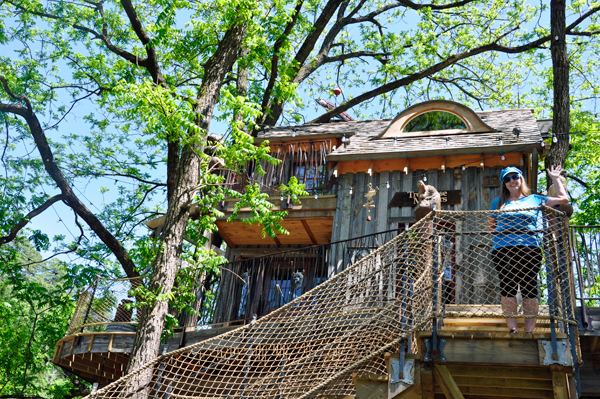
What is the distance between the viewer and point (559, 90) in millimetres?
8984

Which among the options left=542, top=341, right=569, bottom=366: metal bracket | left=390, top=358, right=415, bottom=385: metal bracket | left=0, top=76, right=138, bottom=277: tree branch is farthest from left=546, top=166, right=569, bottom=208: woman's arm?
left=0, top=76, right=138, bottom=277: tree branch

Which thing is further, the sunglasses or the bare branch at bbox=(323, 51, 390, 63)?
the bare branch at bbox=(323, 51, 390, 63)

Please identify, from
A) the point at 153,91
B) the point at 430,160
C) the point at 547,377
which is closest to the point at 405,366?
the point at 547,377

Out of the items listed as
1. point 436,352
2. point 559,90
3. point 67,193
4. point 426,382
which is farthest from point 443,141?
point 67,193

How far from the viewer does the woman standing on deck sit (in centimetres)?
519

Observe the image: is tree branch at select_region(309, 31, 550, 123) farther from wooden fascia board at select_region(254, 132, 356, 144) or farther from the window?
the window

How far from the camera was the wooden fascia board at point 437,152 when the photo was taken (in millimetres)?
9617

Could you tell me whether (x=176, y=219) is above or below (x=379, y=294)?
above

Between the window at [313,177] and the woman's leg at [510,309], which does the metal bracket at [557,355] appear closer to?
the woman's leg at [510,309]

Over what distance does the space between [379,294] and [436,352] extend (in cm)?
106

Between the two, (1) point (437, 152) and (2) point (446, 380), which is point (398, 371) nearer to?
(2) point (446, 380)

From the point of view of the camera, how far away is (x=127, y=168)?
605 inches

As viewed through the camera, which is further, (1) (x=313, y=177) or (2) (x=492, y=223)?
(1) (x=313, y=177)

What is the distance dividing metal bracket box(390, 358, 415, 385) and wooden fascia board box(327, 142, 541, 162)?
17.8ft
